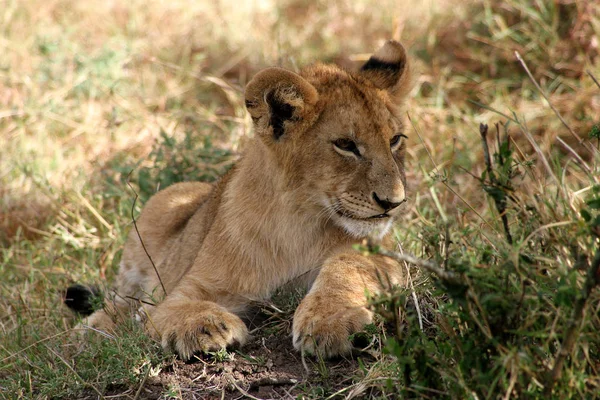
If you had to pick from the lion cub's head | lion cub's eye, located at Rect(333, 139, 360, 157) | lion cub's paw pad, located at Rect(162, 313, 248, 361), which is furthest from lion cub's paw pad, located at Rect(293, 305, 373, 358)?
lion cub's eye, located at Rect(333, 139, 360, 157)

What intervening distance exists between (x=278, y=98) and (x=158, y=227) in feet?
6.42

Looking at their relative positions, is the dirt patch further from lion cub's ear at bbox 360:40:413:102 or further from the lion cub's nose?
lion cub's ear at bbox 360:40:413:102

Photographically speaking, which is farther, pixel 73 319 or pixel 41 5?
pixel 41 5

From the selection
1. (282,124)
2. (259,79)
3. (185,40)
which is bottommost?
(185,40)

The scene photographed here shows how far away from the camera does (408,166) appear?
581 centimetres

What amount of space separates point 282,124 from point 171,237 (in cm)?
171

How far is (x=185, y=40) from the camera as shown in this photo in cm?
793

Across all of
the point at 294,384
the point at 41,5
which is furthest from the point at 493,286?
the point at 41,5

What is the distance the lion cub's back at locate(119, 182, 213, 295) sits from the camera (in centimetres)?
473

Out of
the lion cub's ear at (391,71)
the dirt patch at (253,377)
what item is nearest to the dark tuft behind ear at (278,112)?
the lion cub's ear at (391,71)

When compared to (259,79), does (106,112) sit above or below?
below

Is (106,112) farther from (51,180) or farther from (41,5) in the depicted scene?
(41,5)

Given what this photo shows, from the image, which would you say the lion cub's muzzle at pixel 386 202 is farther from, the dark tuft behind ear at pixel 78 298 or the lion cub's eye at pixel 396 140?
the dark tuft behind ear at pixel 78 298

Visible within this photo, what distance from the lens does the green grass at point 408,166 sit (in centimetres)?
224
